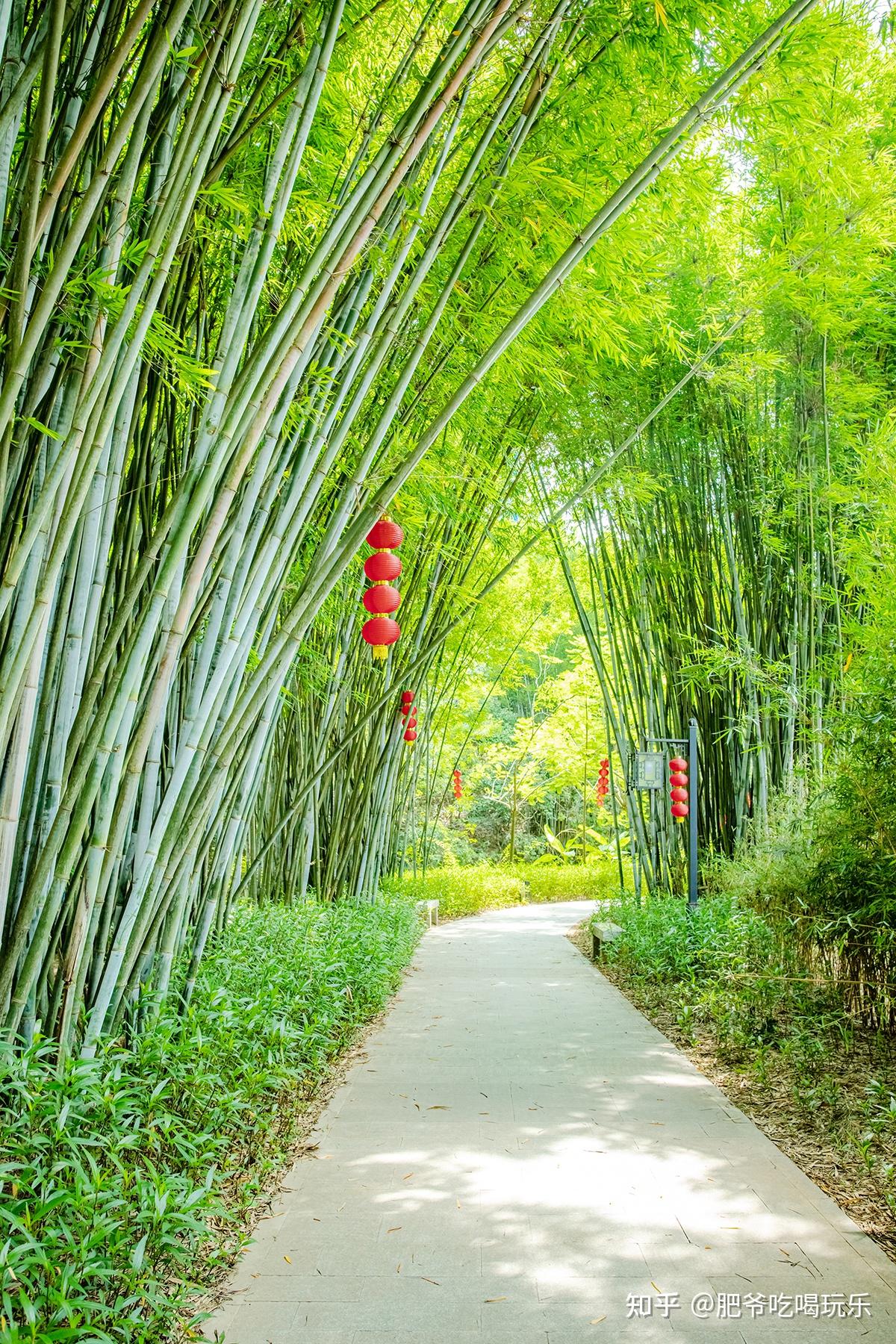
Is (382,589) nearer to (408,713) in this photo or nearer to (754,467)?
(408,713)

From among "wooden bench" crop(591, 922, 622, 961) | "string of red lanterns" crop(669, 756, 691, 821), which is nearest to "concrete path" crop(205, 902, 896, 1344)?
"string of red lanterns" crop(669, 756, 691, 821)

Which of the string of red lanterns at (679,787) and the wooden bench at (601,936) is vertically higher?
the string of red lanterns at (679,787)

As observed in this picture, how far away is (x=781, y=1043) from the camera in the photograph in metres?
2.99

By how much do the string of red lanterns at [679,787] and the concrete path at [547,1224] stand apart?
5.79ft

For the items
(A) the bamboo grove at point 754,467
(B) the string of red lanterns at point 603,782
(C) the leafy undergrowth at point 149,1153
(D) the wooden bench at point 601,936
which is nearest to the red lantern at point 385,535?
(A) the bamboo grove at point 754,467

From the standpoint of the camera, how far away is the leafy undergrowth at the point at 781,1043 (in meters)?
2.18

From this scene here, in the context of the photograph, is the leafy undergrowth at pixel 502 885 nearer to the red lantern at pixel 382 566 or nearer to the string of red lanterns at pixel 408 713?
the string of red lanterns at pixel 408 713

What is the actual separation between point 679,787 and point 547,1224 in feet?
→ 10.5

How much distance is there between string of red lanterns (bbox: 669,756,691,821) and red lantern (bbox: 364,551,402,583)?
2.67 metres

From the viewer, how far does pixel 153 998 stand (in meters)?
2.02

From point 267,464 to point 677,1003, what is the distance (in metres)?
2.90

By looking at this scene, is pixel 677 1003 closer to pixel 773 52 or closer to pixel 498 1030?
pixel 498 1030

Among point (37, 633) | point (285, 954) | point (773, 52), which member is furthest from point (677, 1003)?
point (773, 52)

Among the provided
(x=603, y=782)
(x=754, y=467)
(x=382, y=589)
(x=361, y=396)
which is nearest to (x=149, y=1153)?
(x=382, y=589)
